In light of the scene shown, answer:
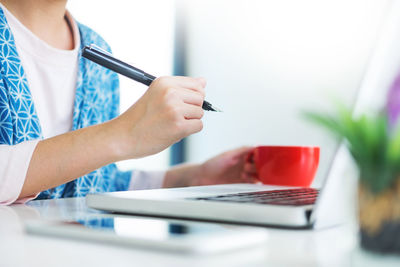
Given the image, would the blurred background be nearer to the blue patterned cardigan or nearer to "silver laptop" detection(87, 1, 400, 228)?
the blue patterned cardigan

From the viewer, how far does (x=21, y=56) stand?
1.11m

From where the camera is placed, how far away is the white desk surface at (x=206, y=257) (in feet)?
1.11

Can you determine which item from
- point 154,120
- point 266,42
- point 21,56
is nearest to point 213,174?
point 154,120

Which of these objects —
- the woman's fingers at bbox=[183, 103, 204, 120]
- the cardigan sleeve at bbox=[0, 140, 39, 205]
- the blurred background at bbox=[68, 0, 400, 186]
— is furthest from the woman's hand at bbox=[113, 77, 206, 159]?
the blurred background at bbox=[68, 0, 400, 186]

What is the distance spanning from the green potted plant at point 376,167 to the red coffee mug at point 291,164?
565 millimetres

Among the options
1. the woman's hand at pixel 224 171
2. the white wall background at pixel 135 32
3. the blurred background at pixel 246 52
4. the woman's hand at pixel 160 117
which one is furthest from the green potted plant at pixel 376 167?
the white wall background at pixel 135 32

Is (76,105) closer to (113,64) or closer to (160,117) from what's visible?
(113,64)

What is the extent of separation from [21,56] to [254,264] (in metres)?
0.90

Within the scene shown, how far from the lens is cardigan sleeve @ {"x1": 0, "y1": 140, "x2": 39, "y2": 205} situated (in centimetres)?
75

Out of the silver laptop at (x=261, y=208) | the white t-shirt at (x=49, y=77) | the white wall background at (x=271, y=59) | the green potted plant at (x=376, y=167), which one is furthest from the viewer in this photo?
the white wall background at (x=271, y=59)

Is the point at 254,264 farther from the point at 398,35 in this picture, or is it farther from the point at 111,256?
the point at 398,35

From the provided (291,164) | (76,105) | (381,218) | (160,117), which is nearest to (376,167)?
(381,218)

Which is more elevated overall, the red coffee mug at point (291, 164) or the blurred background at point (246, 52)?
the blurred background at point (246, 52)

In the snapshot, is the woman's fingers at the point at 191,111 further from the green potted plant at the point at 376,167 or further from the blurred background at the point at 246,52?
the blurred background at the point at 246,52
